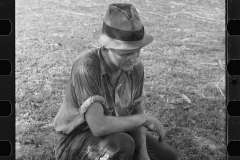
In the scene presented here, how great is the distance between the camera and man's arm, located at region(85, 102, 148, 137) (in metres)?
3.64

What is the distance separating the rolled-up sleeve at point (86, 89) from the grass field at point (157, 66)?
1.38 meters

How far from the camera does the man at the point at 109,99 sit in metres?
3.57

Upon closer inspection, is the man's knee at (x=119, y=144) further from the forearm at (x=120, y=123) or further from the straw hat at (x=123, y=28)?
the straw hat at (x=123, y=28)

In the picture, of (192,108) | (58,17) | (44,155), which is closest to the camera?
(44,155)

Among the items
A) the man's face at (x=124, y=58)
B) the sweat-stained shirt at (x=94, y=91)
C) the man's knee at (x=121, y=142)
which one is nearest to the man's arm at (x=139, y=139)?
the sweat-stained shirt at (x=94, y=91)

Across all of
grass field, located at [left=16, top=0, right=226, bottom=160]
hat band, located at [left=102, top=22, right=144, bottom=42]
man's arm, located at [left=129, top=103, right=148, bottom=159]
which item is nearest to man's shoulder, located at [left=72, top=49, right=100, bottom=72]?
hat band, located at [left=102, top=22, right=144, bottom=42]

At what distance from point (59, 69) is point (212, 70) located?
85.9 inches

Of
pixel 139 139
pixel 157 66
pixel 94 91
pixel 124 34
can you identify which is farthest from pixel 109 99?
pixel 157 66

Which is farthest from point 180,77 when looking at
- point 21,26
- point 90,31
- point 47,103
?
point 21,26

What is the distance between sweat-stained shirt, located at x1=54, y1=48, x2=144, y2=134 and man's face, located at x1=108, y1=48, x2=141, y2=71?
14 cm

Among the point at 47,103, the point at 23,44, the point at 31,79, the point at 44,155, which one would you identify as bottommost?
the point at 44,155

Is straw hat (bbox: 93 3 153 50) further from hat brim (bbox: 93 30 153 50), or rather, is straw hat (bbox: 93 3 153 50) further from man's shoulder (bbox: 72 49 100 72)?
man's shoulder (bbox: 72 49 100 72)

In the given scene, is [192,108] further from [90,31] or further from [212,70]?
[90,31]

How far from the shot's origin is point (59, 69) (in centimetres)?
588
